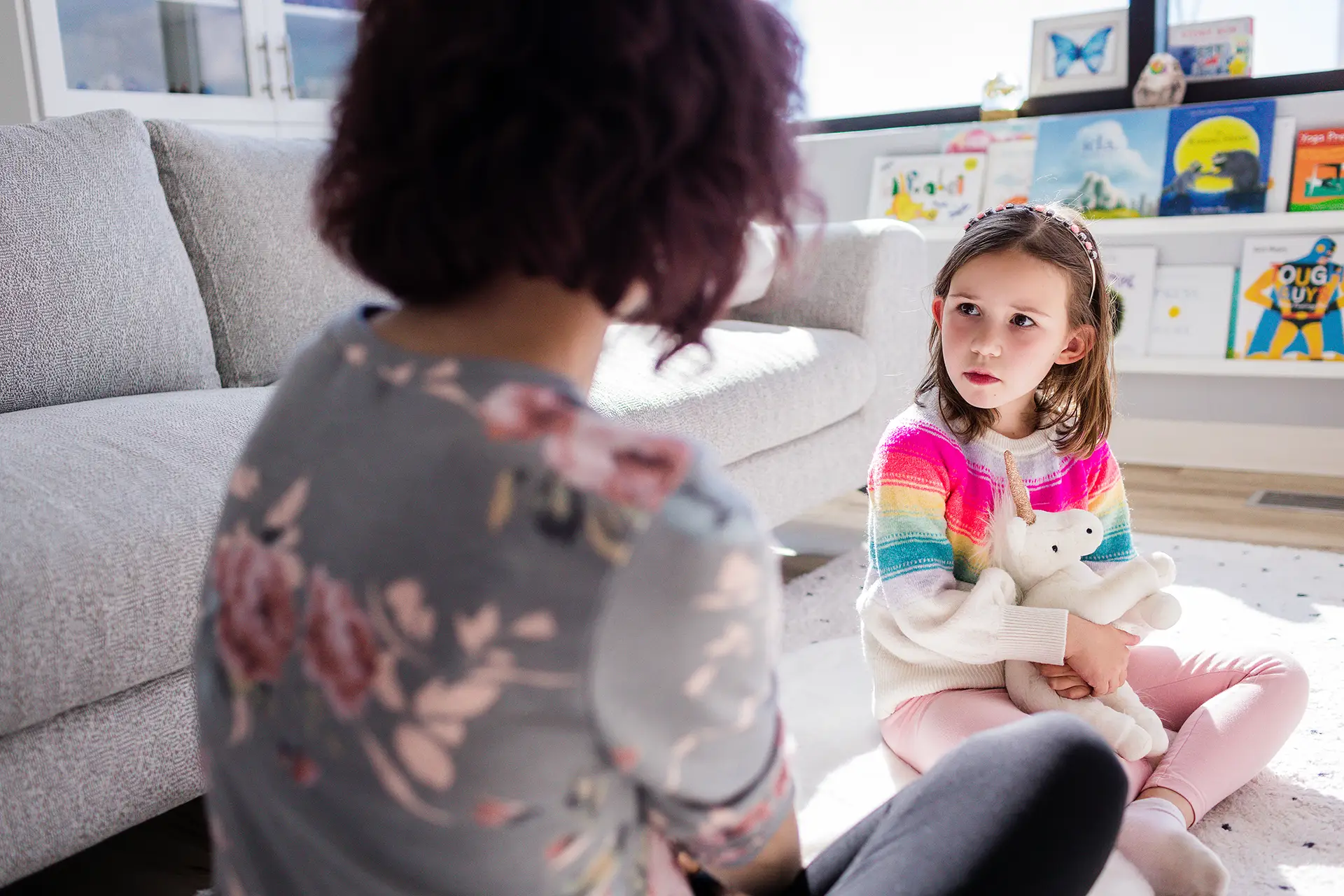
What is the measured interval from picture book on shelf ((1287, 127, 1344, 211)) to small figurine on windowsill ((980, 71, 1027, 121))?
0.80 m

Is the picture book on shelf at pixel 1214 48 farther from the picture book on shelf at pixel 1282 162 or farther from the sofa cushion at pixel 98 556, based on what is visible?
the sofa cushion at pixel 98 556

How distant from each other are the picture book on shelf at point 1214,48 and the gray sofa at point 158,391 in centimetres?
133

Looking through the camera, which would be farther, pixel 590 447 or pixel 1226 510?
pixel 1226 510

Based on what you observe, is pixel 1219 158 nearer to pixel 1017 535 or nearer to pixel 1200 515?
pixel 1200 515

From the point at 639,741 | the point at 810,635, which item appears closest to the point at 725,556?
the point at 639,741

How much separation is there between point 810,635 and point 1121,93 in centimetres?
218

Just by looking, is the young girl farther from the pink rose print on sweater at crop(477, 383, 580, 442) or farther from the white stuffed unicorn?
the pink rose print on sweater at crop(477, 383, 580, 442)

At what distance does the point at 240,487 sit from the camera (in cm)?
52

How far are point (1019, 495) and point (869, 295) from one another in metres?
0.98

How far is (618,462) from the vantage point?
0.43 meters

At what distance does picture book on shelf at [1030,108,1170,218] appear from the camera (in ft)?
9.89

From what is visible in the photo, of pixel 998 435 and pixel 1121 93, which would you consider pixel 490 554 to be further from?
pixel 1121 93

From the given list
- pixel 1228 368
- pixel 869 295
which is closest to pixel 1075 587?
pixel 869 295

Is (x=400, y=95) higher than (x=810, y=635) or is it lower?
higher
